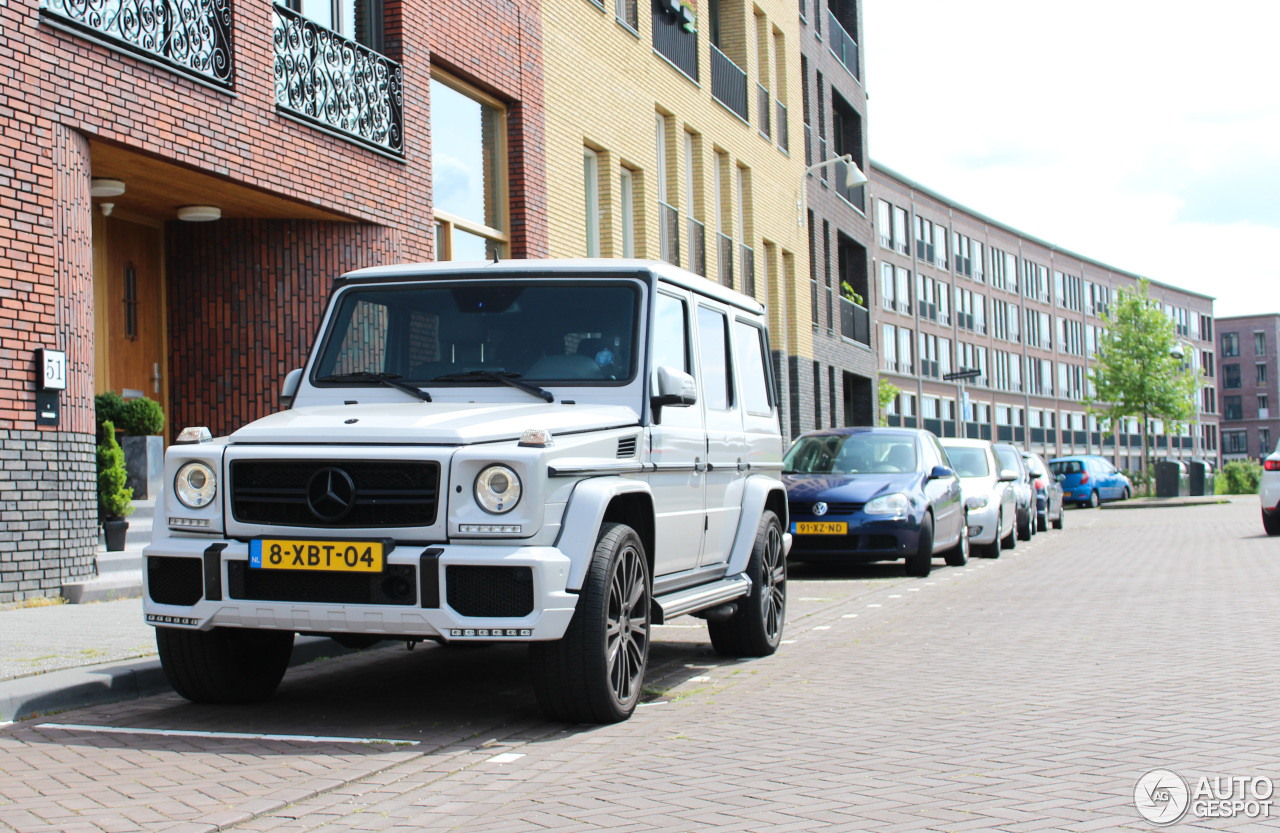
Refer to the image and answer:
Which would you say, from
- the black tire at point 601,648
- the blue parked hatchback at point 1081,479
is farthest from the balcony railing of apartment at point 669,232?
the blue parked hatchback at point 1081,479

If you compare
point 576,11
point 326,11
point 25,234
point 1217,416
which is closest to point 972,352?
point 1217,416

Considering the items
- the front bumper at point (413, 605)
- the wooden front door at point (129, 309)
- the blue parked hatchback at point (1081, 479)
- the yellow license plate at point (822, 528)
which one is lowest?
the blue parked hatchback at point (1081, 479)

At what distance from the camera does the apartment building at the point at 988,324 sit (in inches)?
2741

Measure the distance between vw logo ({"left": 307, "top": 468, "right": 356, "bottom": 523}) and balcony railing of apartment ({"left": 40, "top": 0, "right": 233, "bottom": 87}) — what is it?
6.77m

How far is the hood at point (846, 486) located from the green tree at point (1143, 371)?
145 ft

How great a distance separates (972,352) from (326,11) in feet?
216

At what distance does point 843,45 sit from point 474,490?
36.7 metres

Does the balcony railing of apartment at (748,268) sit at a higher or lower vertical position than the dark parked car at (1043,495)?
higher

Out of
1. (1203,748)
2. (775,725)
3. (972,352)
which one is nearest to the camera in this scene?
(1203,748)

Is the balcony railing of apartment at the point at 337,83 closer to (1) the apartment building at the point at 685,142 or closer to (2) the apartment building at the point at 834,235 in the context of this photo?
(1) the apartment building at the point at 685,142

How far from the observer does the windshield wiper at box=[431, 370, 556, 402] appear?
6941 millimetres

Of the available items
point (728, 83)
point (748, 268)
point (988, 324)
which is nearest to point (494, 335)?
point (748, 268)

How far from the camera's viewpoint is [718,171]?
28.4 metres

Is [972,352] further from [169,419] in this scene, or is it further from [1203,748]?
[1203,748]
